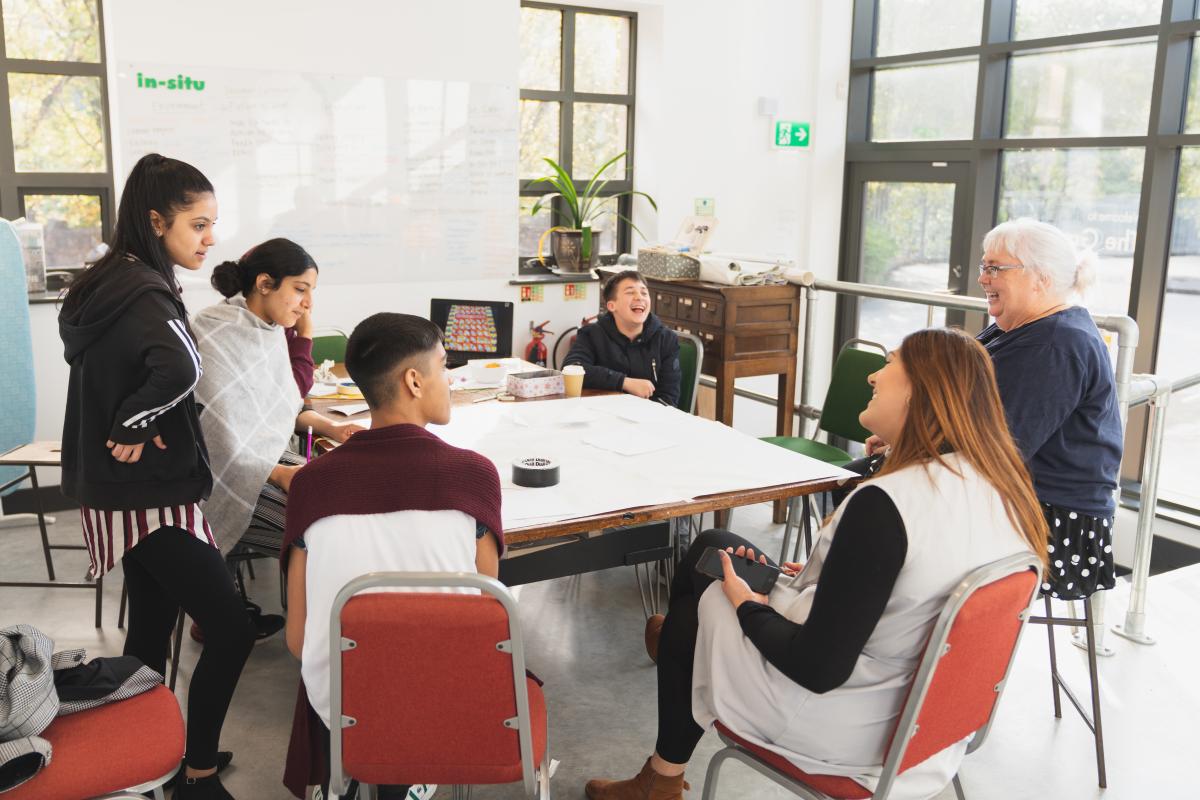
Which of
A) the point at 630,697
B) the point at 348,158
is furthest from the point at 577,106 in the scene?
the point at 630,697

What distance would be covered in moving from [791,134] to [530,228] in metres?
1.68

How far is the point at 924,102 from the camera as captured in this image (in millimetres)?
5902

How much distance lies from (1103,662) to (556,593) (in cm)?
177

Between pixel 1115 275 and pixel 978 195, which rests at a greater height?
pixel 978 195

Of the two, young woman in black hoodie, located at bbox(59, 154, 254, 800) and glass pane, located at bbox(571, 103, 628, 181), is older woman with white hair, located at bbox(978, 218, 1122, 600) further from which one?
glass pane, located at bbox(571, 103, 628, 181)

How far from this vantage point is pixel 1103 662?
3158 millimetres

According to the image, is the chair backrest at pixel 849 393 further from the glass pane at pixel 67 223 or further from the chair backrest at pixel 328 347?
the glass pane at pixel 67 223

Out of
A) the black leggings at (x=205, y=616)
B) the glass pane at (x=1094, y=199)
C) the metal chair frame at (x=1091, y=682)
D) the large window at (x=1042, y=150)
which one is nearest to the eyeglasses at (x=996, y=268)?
the metal chair frame at (x=1091, y=682)

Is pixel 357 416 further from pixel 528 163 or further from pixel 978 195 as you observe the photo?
pixel 978 195

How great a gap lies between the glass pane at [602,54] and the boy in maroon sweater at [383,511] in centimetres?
429

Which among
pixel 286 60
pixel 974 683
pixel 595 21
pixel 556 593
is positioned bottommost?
pixel 556 593

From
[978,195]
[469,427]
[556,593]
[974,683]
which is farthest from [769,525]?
[974,683]

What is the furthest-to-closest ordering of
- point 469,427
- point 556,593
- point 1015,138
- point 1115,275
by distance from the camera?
point 1015,138 < point 1115,275 < point 556,593 < point 469,427

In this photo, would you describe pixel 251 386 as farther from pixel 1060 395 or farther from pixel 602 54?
pixel 602 54
